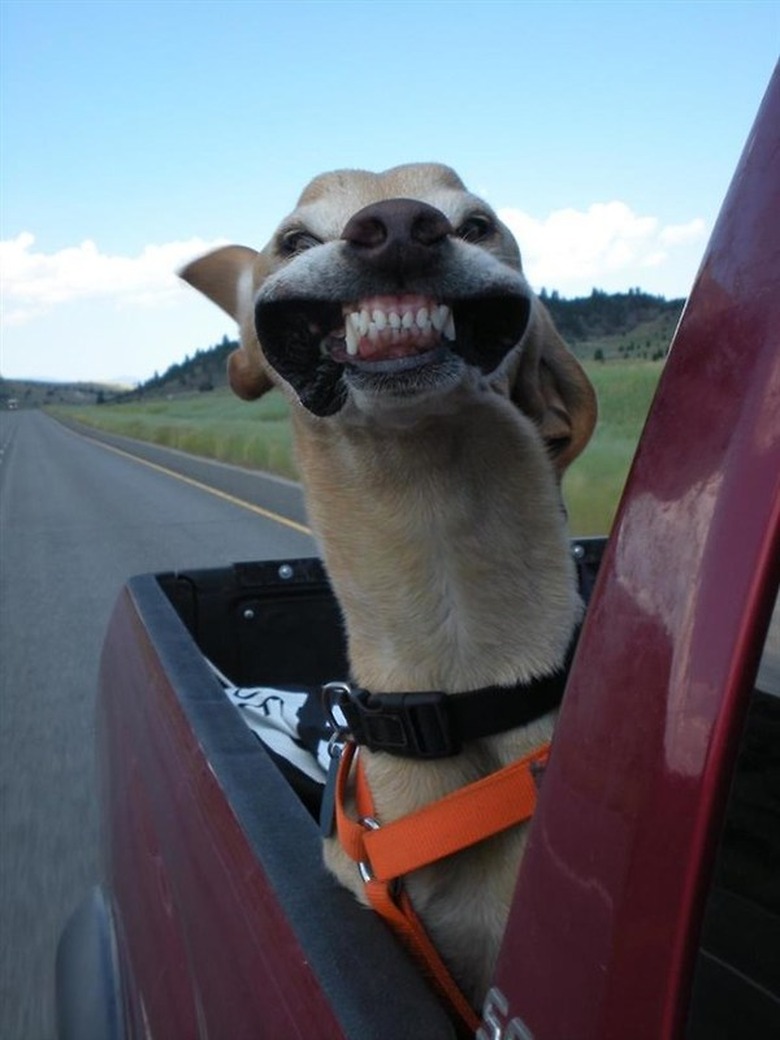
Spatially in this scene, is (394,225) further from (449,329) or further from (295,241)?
(295,241)

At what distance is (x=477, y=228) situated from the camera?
216cm

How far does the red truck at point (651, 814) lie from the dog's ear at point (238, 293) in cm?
90

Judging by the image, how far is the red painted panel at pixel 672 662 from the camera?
90 cm

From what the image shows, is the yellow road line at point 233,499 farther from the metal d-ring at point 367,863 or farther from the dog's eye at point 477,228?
the metal d-ring at point 367,863

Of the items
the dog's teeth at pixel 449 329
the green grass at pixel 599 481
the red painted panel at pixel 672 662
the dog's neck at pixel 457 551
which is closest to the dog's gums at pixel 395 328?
the dog's teeth at pixel 449 329

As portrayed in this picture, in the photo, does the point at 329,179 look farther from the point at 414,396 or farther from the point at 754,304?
the point at 754,304

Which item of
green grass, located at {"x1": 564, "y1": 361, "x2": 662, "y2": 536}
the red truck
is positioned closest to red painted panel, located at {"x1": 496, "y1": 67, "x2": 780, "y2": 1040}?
the red truck

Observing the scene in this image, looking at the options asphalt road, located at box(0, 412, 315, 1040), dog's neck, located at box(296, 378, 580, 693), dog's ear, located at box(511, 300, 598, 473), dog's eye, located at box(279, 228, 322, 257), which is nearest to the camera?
dog's neck, located at box(296, 378, 580, 693)

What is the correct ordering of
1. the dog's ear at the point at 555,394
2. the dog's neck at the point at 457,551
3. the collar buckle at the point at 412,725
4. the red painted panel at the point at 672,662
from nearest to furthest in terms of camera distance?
the red painted panel at the point at 672,662 < the collar buckle at the point at 412,725 < the dog's neck at the point at 457,551 < the dog's ear at the point at 555,394

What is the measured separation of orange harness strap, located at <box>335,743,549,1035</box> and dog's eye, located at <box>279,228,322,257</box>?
Result: 0.95 meters

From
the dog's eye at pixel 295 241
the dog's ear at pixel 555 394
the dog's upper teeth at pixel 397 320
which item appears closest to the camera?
the dog's upper teeth at pixel 397 320

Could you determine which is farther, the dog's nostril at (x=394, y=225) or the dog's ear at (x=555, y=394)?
the dog's ear at (x=555, y=394)

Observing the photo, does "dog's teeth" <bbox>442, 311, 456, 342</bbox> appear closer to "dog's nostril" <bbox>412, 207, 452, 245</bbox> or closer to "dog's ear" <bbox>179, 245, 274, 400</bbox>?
"dog's nostril" <bbox>412, 207, 452, 245</bbox>

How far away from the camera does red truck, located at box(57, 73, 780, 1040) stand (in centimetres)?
91
